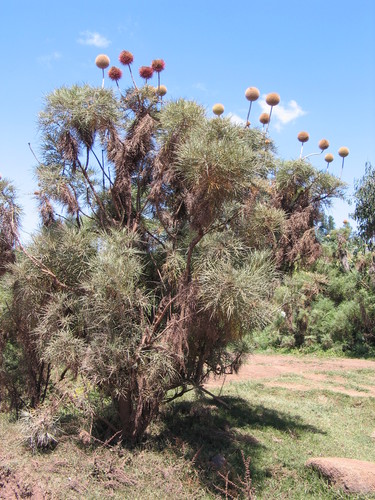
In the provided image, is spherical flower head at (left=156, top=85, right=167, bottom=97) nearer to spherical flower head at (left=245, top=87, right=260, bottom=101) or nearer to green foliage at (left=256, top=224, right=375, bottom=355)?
spherical flower head at (left=245, top=87, right=260, bottom=101)

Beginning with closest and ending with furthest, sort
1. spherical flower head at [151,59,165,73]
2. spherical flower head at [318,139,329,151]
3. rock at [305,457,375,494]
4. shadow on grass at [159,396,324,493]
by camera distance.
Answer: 1. rock at [305,457,375,494]
2. shadow on grass at [159,396,324,493]
3. spherical flower head at [151,59,165,73]
4. spherical flower head at [318,139,329,151]

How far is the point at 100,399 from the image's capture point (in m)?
5.52

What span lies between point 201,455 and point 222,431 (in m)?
1.04

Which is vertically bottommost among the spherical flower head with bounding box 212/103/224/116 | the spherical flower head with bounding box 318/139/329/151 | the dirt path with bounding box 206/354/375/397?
the dirt path with bounding box 206/354/375/397

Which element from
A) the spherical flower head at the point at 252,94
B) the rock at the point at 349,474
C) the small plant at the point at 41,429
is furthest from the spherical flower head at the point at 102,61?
the rock at the point at 349,474

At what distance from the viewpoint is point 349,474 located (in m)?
4.34

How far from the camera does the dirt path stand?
31.7ft

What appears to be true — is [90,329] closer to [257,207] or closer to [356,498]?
[257,207]

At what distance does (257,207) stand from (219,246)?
0.92 m

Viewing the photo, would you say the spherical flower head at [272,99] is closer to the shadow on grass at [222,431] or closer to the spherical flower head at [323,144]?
the spherical flower head at [323,144]

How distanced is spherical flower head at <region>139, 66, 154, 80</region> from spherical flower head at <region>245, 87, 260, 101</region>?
117cm

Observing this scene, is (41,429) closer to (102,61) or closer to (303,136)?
(102,61)

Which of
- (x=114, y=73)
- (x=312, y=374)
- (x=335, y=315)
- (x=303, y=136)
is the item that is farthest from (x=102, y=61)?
(x=335, y=315)

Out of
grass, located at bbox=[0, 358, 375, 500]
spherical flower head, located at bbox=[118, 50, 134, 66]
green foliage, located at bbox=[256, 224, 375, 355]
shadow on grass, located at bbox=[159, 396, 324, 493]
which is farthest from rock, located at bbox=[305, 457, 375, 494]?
green foliage, located at bbox=[256, 224, 375, 355]
